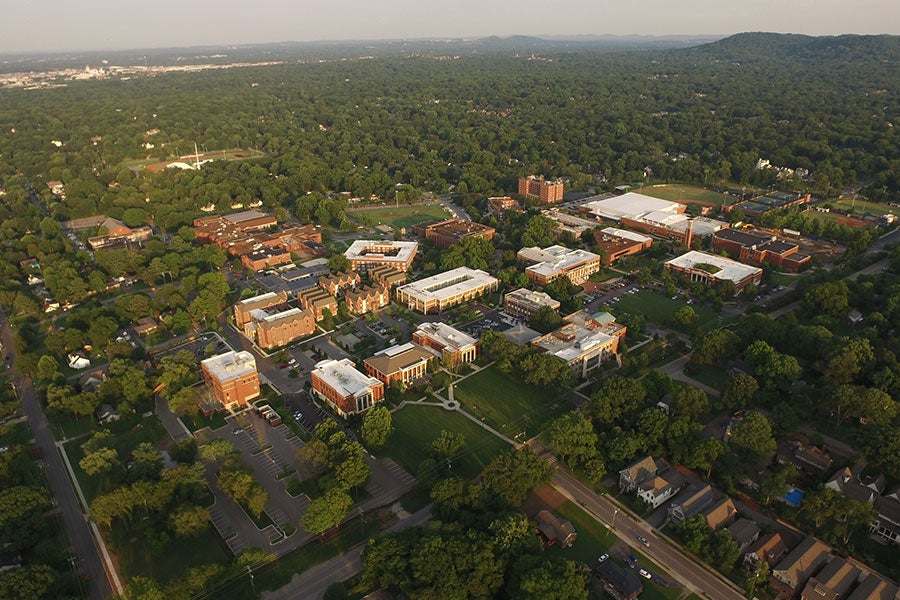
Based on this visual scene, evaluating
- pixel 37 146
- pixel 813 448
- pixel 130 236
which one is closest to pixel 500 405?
pixel 813 448

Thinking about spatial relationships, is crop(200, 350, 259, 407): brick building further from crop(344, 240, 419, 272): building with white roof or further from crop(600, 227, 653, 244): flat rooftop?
crop(600, 227, 653, 244): flat rooftop

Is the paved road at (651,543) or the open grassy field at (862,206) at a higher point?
the paved road at (651,543)

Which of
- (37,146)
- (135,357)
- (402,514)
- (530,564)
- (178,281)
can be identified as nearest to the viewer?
(530,564)

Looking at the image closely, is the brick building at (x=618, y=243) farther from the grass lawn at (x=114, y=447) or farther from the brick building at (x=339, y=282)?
the grass lawn at (x=114, y=447)

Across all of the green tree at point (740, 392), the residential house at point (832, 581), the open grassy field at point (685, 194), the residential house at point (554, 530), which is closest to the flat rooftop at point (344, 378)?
the residential house at point (554, 530)

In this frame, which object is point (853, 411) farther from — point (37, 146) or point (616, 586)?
point (37, 146)

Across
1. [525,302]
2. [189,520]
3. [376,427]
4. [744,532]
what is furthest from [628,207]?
[189,520]
